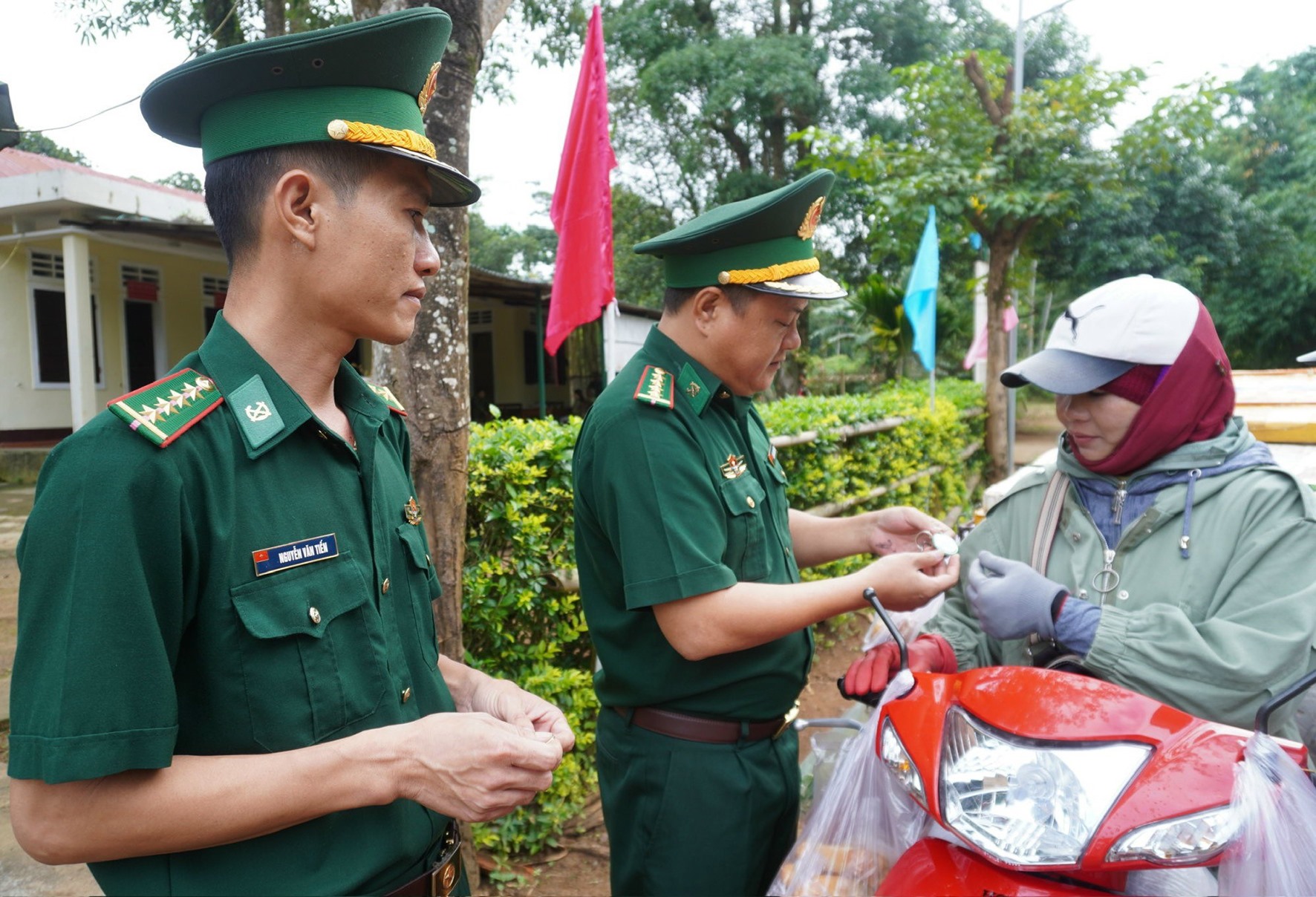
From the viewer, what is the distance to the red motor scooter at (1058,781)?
131cm

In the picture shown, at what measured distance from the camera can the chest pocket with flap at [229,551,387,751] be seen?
1110 millimetres

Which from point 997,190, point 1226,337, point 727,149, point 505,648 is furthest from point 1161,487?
point 1226,337

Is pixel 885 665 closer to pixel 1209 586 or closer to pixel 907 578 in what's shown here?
pixel 907 578

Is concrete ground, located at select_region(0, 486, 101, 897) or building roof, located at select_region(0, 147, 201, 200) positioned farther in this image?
building roof, located at select_region(0, 147, 201, 200)

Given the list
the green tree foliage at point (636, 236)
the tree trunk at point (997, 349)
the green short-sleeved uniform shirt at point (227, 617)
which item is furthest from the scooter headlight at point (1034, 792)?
the green tree foliage at point (636, 236)

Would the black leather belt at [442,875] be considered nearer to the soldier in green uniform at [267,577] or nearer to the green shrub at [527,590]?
the soldier in green uniform at [267,577]

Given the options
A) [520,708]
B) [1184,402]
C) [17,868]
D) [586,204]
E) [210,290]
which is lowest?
[17,868]

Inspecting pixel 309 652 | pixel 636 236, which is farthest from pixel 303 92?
pixel 636 236

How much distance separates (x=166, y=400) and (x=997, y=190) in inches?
382

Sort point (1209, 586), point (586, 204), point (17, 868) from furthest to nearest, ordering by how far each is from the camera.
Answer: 1. point (586, 204)
2. point (17, 868)
3. point (1209, 586)

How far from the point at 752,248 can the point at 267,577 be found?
1352mm

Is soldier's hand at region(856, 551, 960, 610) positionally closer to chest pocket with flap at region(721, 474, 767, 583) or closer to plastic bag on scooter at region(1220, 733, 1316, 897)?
chest pocket with flap at region(721, 474, 767, 583)

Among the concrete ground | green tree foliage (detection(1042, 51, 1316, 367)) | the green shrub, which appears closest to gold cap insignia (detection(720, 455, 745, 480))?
the green shrub

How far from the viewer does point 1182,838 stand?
130cm
